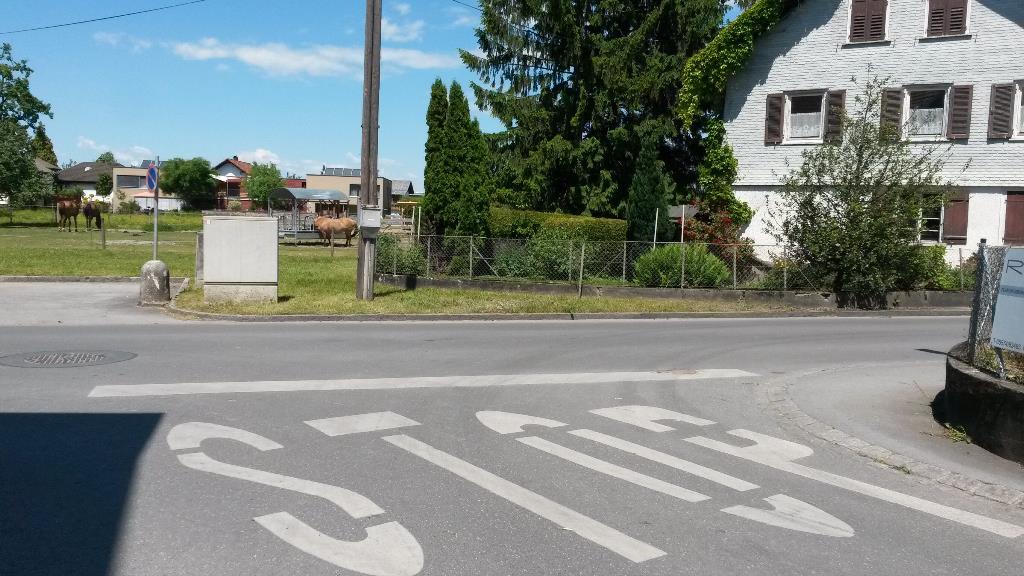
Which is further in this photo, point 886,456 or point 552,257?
point 552,257

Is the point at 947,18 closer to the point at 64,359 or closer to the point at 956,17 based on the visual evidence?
the point at 956,17

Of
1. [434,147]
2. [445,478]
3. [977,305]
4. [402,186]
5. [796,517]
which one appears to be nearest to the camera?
[796,517]

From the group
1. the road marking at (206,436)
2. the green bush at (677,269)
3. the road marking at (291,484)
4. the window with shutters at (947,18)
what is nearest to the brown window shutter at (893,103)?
the window with shutters at (947,18)

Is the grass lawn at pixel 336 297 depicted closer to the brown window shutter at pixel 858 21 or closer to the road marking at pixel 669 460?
the road marking at pixel 669 460

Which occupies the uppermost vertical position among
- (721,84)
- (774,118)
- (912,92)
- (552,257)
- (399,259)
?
(721,84)

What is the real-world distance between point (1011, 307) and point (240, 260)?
44.1ft

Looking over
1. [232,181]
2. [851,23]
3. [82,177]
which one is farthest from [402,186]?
[851,23]

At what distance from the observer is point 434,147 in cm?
2300

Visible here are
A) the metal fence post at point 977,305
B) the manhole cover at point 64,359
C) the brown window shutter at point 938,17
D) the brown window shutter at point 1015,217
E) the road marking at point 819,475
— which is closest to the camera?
the road marking at point 819,475

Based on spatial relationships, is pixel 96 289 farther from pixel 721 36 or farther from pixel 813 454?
pixel 721 36

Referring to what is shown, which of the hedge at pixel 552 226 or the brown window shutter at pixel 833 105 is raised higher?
the brown window shutter at pixel 833 105

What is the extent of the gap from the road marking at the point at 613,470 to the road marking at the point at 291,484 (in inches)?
68.8

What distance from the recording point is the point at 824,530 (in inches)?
199

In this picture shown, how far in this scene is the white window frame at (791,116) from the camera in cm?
2695
